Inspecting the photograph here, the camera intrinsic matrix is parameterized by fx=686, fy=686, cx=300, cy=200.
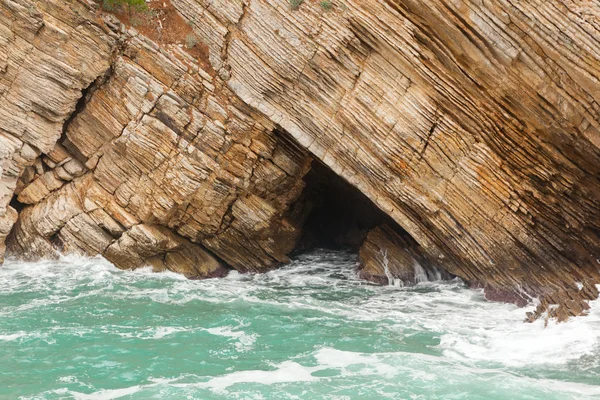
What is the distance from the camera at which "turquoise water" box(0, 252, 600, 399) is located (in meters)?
13.7

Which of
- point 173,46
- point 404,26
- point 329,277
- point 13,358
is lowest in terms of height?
point 13,358

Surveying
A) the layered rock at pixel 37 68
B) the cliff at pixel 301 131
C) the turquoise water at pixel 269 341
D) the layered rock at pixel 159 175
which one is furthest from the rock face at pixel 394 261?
the layered rock at pixel 37 68

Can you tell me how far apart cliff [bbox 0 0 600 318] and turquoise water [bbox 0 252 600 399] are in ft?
5.22

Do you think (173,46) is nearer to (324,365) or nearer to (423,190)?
(423,190)

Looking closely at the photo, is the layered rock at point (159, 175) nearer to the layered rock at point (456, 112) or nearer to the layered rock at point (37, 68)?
the layered rock at point (37, 68)

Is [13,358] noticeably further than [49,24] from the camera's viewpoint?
No

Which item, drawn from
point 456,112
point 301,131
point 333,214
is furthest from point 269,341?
point 333,214

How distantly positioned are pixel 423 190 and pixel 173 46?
29.5ft

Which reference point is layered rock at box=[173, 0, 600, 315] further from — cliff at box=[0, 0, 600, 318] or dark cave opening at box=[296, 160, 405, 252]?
dark cave opening at box=[296, 160, 405, 252]

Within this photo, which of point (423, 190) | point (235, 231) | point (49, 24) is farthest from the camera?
point (235, 231)

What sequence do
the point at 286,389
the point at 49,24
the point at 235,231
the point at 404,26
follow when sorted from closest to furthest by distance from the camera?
the point at 286,389 < the point at 404,26 < the point at 49,24 < the point at 235,231

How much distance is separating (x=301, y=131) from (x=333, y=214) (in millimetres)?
7782

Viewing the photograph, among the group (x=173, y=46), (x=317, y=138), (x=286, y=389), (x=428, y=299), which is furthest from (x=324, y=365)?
(x=173, y=46)

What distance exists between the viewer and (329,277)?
23.1m
